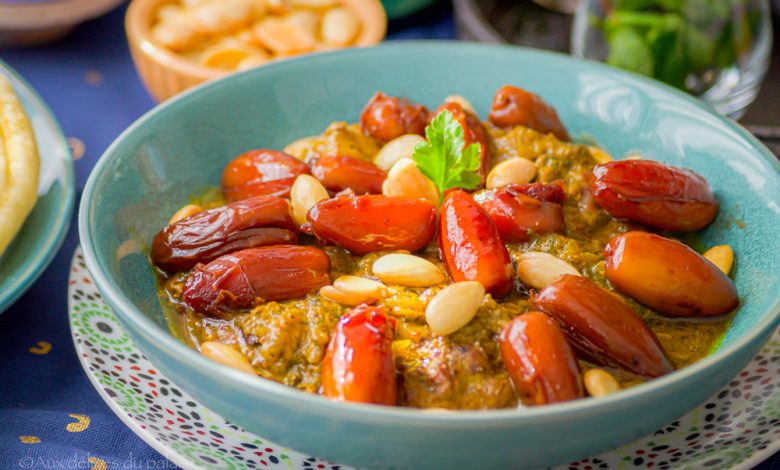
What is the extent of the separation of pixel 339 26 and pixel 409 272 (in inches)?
62.1

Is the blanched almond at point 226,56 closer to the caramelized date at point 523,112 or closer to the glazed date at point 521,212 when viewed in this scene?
the caramelized date at point 523,112

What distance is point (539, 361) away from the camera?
1.39m

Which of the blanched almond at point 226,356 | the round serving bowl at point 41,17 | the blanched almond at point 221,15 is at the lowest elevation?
the round serving bowl at point 41,17

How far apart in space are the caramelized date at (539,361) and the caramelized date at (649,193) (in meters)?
0.47

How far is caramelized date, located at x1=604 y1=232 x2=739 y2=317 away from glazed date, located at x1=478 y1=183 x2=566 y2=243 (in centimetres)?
16

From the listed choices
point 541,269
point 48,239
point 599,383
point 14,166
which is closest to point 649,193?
point 541,269

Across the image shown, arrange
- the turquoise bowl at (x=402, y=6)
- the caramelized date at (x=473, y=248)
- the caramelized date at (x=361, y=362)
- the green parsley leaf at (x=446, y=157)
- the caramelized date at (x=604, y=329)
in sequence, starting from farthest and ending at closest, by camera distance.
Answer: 1. the turquoise bowl at (x=402, y=6)
2. the green parsley leaf at (x=446, y=157)
3. the caramelized date at (x=473, y=248)
4. the caramelized date at (x=604, y=329)
5. the caramelized date at (x=361, y=362)

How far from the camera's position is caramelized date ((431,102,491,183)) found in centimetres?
199

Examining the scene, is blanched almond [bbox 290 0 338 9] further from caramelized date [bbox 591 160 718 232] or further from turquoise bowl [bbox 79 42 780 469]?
caramelized date [bbox 591 160 718 232]

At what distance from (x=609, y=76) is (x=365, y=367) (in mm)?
1280

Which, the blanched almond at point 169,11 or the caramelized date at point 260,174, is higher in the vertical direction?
the caramelized date at point 260,174

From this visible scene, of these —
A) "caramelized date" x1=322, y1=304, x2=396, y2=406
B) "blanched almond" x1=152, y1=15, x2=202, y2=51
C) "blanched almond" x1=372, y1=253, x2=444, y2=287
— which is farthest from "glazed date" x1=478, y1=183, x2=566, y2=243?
"blanched almond" x1=152, y1=15, x2=202, y2=51

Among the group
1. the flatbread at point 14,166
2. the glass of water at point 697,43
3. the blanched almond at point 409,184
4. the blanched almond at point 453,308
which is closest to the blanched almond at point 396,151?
the blanched almond at point 409,184

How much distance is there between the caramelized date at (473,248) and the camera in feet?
5.20
